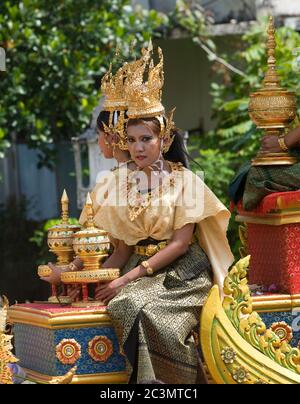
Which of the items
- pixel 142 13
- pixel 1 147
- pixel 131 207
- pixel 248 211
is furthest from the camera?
pixel 142 13

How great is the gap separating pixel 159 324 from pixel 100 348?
0.30 meters

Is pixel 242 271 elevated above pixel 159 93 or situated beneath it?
situated beneath

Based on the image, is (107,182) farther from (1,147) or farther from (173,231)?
(1,147)

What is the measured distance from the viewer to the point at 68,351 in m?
6.12


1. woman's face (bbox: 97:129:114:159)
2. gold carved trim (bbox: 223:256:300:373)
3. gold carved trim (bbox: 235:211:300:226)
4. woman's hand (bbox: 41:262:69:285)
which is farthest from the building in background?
gold carved trim (bbox: 223:256:300:373)

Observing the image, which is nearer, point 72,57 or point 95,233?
point 95,233

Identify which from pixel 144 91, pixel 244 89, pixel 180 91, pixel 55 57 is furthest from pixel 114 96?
pixel 180 91

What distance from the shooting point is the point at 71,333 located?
20.1 ft

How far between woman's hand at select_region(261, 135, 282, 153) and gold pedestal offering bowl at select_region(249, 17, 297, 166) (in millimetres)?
30

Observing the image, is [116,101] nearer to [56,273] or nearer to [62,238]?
[62,238]

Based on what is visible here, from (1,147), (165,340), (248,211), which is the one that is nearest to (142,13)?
(1,147)

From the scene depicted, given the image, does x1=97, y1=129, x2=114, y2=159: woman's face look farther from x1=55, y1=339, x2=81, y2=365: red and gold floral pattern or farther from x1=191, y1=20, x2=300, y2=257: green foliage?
x1=191, y1=20, x2=300, y2=257: green foliage

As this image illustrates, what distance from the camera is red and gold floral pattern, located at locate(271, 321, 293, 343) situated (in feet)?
21.5

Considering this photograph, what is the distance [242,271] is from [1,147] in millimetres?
6296
